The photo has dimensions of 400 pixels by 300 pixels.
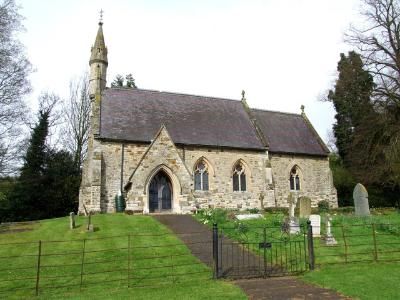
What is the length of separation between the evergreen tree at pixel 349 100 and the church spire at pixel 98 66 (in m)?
21.9

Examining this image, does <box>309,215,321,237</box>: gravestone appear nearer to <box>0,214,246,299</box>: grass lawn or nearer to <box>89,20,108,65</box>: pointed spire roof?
<box>0,214,246,299</box>: grass lawn

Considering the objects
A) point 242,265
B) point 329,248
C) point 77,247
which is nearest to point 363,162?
point 329,248

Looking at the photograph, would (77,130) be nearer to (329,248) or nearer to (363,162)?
(363,162)

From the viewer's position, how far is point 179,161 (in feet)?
76.5

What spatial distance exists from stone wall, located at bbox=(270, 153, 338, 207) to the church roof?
742 mm

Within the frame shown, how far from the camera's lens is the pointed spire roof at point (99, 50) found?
1130 inches

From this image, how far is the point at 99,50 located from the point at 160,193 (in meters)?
12.9

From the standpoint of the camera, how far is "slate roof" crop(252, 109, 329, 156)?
101 ft

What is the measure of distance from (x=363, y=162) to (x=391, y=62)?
877 centimetres

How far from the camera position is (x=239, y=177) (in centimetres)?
2803

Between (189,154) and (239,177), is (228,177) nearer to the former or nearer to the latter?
(239,177)

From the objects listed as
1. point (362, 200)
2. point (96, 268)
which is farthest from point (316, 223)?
point (96, 268)

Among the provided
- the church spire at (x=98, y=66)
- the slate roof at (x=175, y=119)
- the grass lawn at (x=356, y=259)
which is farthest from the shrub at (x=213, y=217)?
the church spire at (x=98, y=66)

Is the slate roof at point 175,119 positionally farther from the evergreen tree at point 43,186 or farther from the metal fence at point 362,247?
the metal fence at point 362,247
